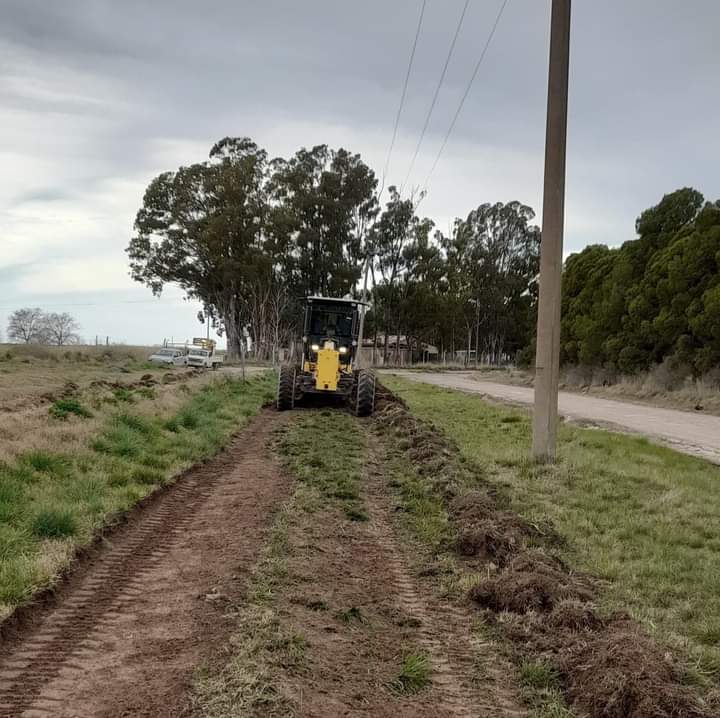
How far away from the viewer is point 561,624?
4.84m

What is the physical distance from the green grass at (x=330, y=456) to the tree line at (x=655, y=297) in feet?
51.0

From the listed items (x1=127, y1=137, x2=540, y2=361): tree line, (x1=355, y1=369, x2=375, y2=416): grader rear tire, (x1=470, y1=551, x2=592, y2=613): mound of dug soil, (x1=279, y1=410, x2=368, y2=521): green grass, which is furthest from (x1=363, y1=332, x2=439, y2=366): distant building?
(x1=470, y1=551, x2=592, y2=613): mound of dug soil

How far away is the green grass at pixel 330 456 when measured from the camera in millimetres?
8797

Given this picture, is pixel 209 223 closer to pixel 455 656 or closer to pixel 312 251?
pixel 312 251

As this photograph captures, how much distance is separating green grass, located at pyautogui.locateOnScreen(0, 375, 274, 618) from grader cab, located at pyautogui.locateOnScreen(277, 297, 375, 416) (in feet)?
16.9

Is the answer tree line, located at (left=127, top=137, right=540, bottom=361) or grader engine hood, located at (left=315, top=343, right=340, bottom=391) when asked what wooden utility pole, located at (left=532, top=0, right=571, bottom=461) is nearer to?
grader engine hood, located at (left=315, top=343, right=340, bottom=391)

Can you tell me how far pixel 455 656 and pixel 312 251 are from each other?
56.7 m

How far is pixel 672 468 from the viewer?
11.4 meters

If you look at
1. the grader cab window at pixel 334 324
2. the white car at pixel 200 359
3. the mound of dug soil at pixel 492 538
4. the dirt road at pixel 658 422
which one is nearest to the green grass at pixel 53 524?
the mound of dug soil at pixel 492 538

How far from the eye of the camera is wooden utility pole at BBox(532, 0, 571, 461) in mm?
11477

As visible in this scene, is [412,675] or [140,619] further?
[140,619]

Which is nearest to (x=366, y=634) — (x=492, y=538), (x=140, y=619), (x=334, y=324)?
(x=140, y=619)

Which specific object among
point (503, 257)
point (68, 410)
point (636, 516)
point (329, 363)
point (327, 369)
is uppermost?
point (503, 257)

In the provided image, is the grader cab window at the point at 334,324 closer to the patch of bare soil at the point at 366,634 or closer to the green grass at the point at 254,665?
the patch of bare soil at the point at 366,634
